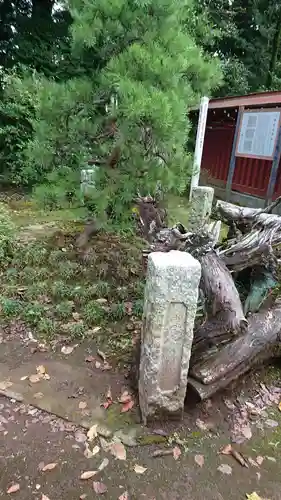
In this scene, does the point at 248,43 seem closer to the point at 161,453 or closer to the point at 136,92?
the point at 136,92

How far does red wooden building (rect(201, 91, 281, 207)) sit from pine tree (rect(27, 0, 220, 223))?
3.14 meters

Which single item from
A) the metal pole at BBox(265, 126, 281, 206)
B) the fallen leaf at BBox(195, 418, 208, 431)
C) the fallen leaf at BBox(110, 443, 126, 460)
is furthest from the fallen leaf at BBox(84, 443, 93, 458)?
the metal pole at BBox(265, 126, 281, 206)

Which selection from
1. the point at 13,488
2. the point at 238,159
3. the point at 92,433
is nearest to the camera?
the point at 13,488

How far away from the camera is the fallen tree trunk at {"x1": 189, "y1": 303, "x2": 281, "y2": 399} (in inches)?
91.3

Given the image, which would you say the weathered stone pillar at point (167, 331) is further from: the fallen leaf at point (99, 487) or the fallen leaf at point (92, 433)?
the fallen leaf at point (99, 487)

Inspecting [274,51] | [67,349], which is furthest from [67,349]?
[274,51]

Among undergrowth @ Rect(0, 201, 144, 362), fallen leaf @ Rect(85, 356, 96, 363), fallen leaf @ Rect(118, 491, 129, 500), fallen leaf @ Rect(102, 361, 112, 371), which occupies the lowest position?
fallen leaf @ Rect(85, 356, 96, 363)

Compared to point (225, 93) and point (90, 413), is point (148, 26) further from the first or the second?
point (225, 93)

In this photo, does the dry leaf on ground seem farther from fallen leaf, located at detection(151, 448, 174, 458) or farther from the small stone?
fallen leaf, located at detection(151, 448, 174, 458)

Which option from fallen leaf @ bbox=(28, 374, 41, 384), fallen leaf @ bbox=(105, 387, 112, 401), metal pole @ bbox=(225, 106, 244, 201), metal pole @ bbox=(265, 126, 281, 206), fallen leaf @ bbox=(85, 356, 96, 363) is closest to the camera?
fallen leaf @ bbox=(105, 387, 112, 401)

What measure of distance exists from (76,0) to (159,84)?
3.69 feet

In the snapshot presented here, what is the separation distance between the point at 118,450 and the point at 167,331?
0.73 metres

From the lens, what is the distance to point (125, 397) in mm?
2484

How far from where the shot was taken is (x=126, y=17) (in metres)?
3.12
